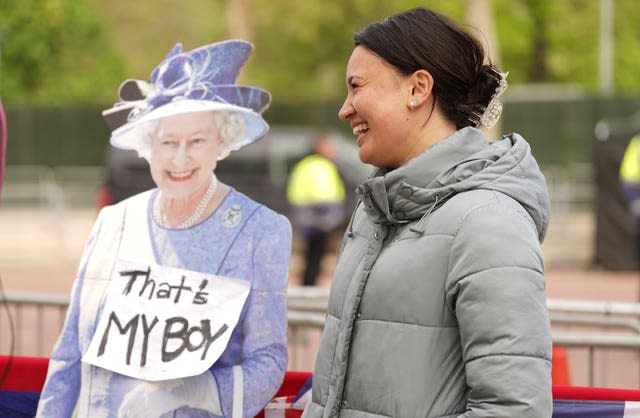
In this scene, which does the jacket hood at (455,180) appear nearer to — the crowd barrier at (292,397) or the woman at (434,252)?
the woman at (434,252)

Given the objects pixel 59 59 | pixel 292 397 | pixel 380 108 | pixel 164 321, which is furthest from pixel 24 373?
pixel 59 59

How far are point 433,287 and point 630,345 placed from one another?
106 inches

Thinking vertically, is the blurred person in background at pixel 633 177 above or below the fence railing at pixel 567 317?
above

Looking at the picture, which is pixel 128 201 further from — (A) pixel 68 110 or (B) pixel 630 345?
(A) pixel 68 110

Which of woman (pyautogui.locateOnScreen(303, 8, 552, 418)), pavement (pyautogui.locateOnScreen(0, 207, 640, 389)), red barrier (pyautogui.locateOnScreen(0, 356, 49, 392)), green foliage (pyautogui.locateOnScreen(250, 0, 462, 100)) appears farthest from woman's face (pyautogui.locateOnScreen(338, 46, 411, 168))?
green foliage (pyautogui.locateOnScreen(250, 0, 462, 100))

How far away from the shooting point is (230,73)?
3791 millimetres

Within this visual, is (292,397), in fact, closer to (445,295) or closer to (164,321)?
(164,321)

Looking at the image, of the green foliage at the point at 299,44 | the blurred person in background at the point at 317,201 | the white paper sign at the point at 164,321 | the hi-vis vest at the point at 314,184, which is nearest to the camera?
the white paper sign at the point at 164,321

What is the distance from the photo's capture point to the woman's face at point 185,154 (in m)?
3.72

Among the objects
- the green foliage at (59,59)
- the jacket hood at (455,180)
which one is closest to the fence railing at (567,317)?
the jacket hood at (455,180)

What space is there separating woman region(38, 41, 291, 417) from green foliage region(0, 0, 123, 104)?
27255 mm

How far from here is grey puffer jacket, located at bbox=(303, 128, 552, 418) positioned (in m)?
2.36

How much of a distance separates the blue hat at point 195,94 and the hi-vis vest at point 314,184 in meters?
9.22

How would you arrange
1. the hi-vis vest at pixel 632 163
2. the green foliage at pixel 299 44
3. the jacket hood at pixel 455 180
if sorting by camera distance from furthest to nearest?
the green foliage at pixel 299 44 < the hi-vis vest at pixel 632 163 < the jacket hood at pixel 455 180
